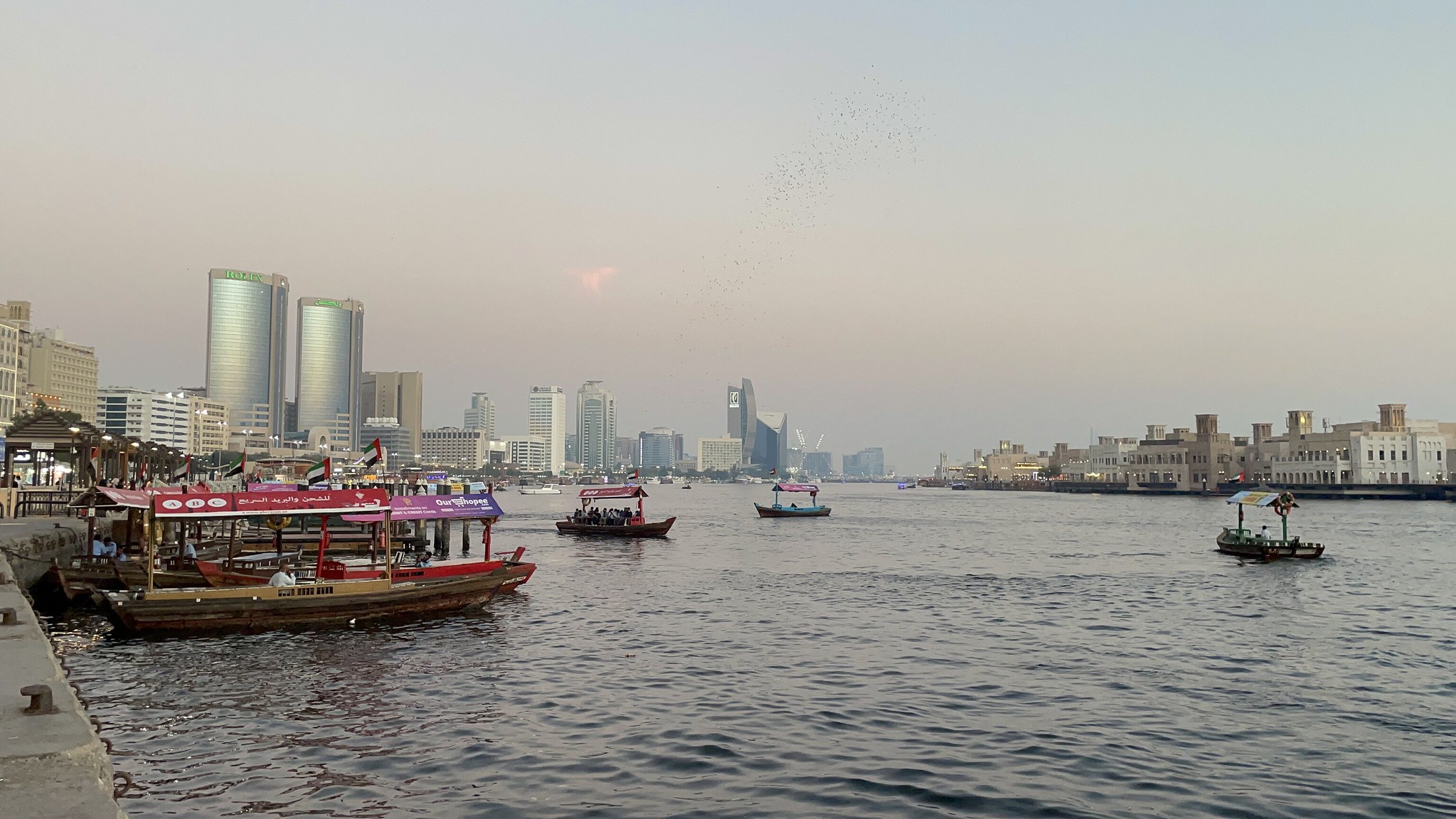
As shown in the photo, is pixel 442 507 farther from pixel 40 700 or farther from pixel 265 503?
pixel 40 700

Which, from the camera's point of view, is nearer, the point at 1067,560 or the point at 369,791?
the point at 369,791

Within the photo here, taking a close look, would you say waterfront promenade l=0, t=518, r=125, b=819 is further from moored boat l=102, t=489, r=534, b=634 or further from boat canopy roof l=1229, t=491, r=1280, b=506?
boat canopy roof l=1229, t=491, r=1280, b=506

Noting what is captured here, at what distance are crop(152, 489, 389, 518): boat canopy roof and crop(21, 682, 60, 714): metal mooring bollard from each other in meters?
19.1

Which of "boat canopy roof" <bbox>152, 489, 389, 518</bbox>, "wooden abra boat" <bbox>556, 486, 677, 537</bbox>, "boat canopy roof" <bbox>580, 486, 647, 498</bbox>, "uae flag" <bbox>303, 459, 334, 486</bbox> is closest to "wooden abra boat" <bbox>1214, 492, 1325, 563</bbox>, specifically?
"wooden abra boat" <bbox>556, 486, 677, 537</bbox>

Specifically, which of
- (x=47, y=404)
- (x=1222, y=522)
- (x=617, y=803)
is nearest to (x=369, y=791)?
(x=617, y=803)

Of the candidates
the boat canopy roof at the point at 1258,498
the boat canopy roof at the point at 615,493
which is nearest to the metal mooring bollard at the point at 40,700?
the boat canopy roof at the point at 615,493

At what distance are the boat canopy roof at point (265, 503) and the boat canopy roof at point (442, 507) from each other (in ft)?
20.5

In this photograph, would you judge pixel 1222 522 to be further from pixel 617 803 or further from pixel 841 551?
pixel 617 803

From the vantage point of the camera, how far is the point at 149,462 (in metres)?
81.6

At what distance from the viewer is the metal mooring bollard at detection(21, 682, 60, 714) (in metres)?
11.5

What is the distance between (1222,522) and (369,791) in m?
115

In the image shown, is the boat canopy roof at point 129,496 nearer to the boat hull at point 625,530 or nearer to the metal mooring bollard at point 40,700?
the metal mooring bollard at point 40,700

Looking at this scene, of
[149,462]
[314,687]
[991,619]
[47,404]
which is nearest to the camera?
[314,687]

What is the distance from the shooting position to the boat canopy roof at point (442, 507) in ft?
129
